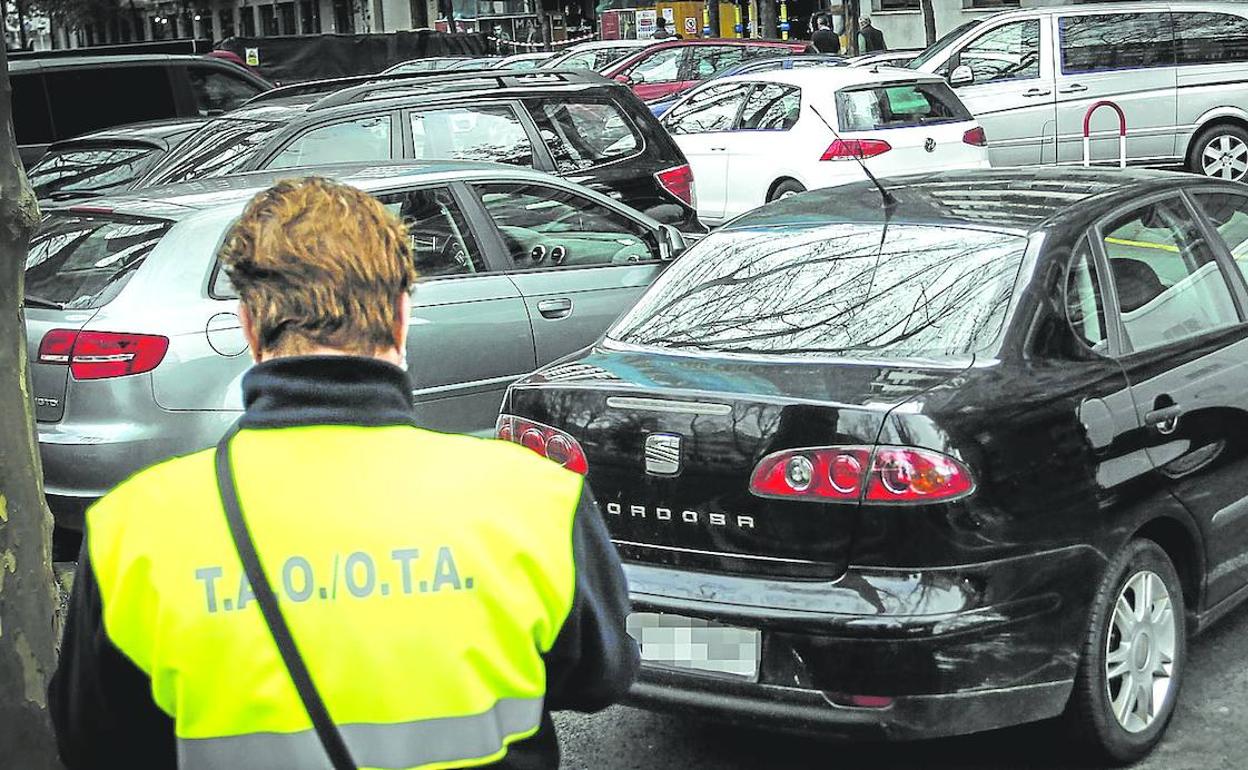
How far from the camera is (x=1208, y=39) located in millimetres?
16312

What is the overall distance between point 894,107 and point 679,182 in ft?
14.1

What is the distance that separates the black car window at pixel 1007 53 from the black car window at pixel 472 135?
7.92 m

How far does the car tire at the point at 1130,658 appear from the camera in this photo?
4.36m

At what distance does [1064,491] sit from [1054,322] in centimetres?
53

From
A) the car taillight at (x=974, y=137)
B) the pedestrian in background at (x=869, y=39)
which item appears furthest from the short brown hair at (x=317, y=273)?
the pedestrian in background at (x=869, y=39)

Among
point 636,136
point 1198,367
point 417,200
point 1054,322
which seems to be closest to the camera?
point 1054,322

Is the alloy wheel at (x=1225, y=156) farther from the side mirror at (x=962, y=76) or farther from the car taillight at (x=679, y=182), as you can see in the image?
the car taillight at (x=679, y=182)

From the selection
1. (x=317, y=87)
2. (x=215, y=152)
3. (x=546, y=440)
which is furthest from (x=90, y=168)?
(x=546, y=440)

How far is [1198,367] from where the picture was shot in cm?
500

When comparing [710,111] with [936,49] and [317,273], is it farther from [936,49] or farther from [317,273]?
[317,273]

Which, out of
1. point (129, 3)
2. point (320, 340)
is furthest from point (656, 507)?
point (129, 3)

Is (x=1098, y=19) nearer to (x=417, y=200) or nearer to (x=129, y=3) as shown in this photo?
(x=417, y=200)

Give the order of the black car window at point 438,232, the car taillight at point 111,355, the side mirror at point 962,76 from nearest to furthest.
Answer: the car taillight at point 111,355 → the black car window at point 438,232 → the side mirror at point 962,76

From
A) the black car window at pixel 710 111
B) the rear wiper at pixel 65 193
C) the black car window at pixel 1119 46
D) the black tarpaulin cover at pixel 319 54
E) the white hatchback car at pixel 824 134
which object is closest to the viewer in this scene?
the rear wiper at pixel 65 193
